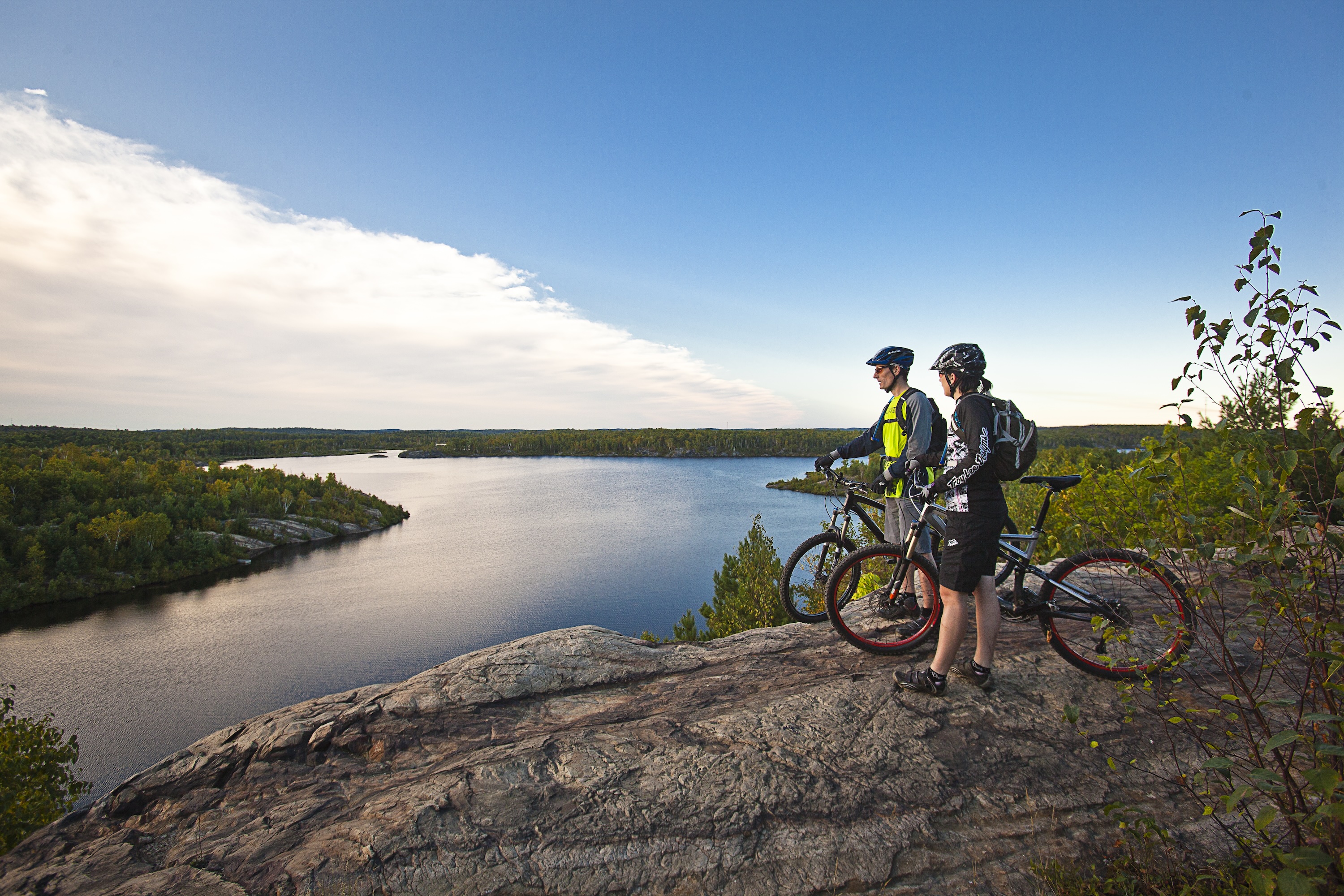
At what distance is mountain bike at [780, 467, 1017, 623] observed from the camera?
559cm

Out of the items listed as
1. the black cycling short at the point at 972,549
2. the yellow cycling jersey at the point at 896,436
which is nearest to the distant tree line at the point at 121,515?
the yellow cycling jersey at the point at 896,436

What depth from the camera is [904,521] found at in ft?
17.6

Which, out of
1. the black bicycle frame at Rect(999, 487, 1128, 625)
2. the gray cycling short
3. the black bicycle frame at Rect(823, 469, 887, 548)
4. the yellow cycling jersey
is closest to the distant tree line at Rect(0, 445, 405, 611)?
the black bicycle frame at Rect(823, 469, 887, 548)

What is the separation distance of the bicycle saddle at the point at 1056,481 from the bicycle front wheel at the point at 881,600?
1084 mm

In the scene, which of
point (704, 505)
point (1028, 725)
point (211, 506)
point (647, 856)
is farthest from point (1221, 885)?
point (211, 506)

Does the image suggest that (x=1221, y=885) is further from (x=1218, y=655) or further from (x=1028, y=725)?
(x=1218, y=655)

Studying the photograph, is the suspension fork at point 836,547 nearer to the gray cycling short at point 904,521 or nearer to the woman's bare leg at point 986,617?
the gray cycling short at point 904,521

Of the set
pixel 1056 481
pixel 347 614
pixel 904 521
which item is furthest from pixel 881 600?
pixel 347 614

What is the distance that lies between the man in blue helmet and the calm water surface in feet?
77.2

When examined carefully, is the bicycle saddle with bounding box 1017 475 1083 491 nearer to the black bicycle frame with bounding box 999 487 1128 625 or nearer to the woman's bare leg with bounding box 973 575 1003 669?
the black bicycle frame with bounding box 999 487 1128 625

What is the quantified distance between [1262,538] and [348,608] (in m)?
42.5

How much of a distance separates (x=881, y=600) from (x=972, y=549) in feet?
5.75

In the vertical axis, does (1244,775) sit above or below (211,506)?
above

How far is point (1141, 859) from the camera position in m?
3.12
